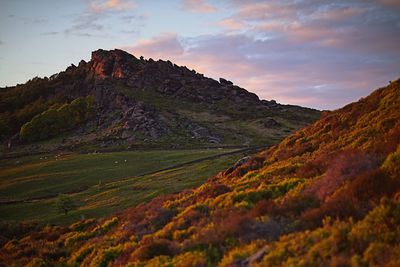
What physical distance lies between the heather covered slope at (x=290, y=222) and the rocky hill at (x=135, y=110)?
244ft

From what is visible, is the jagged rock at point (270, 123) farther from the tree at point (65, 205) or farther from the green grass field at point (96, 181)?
the tree at point (65, 205)

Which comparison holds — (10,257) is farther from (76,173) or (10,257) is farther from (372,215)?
(76,173)

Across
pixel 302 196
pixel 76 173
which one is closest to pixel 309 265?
pixel 302 196

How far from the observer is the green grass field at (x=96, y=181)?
45594 millimetres

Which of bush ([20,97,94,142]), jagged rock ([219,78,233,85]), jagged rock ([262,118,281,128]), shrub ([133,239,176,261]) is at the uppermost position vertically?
jagged rock ([219,78,233,85])

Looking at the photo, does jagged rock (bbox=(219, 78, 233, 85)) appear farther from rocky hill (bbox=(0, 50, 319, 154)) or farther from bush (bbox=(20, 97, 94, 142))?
bush (bbox=(20, 97, 94, 142))

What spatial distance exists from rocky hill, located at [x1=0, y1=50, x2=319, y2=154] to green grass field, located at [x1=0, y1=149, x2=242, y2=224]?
2250cm

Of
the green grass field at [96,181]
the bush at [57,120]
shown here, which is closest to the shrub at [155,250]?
the green grass field at [96,181]

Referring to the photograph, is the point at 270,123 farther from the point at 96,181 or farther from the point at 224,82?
A: the point at 96,181

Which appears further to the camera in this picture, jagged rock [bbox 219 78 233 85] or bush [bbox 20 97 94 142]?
jagged rock [bbox 219 78 233 85]

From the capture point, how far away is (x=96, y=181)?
6178 centimetres

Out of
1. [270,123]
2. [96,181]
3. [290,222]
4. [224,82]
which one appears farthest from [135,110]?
[290,222]

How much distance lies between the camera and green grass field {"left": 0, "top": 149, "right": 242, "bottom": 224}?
45.6m

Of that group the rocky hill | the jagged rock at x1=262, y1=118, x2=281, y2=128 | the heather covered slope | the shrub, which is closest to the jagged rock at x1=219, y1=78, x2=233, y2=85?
the rocky hill
